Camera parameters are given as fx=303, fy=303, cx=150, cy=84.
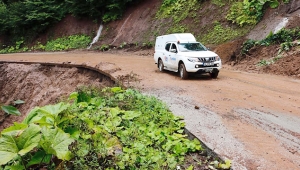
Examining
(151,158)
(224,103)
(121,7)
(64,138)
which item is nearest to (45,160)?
(64,138)

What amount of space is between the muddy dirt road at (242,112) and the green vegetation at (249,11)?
279 inches

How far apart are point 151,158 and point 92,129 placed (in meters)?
1.38

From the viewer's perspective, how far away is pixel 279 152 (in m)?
5.81

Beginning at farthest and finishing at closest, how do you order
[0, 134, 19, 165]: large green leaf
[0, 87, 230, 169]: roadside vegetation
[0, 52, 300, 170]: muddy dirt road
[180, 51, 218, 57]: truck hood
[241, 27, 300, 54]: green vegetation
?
[241, 27, 300, 54]: green vegetation, [180, 51, 218, 57]: truck hood, [0, 52, 300, 170]: muddy dirt road, [0, 87, 230, 169]: roadside vegetation, [0, 134, 19, 165]: large green leaf

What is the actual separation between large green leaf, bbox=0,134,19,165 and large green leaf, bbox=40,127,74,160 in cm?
39

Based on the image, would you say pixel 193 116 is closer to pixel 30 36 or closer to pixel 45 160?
pixel 45 160

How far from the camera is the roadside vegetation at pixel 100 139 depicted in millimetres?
4371

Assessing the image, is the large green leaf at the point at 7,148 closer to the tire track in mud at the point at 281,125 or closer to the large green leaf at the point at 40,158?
the large green leaf at the point at 40,158

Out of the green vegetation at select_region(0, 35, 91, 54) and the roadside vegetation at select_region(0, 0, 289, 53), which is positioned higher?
the roadside vegetation at select_region(0, 0, 289, 53)

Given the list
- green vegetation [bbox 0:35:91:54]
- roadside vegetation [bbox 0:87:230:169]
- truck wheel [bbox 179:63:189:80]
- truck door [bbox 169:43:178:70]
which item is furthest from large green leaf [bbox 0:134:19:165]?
green vegetation [bbox 0:35:91:54]

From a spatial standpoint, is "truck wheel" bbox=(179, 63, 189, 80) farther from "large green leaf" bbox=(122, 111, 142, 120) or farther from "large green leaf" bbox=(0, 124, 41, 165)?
"large green leaf" bbox=(0, 124, 41, 165)

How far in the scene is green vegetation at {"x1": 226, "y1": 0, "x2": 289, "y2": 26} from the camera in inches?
796

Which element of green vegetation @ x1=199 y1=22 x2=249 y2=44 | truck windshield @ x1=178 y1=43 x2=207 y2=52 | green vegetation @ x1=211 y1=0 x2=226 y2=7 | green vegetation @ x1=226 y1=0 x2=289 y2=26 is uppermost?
green vegetation @ x1=211 y1=0 x2=226 y2=7

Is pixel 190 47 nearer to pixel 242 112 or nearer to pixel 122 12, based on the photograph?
pixel 242 112
